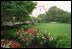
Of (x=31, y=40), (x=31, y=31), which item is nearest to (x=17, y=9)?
(x=31, y=31)

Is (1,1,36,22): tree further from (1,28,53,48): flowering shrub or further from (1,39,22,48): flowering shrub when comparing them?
(1,39,22,48): flowering shrub

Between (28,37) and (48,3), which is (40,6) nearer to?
(48,3)

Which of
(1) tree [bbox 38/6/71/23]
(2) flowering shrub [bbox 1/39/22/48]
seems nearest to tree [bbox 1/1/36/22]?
(1) tree [bbox 38/6/71/23]

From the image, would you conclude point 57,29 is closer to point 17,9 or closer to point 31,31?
point 31,31

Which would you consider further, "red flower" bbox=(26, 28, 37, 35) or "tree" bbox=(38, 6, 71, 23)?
"red flower" bbox=(26, 28, 37, 35)

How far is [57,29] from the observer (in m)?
3.24

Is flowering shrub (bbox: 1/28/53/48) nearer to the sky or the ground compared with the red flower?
nearer to the ground

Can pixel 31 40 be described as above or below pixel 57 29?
below

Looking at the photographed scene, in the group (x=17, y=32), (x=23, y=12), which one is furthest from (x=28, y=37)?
(x=23, y=12)

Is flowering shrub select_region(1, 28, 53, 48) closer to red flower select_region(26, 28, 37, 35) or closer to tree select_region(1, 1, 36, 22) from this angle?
red flower select_region(26, 28, 37, 35)

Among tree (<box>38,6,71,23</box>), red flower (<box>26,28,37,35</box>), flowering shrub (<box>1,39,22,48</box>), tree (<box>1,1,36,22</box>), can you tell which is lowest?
flowering shrub (<box>1,39,22,48</box>)

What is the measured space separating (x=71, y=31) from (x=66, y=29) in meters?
0.09

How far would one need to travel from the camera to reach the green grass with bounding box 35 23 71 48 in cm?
321

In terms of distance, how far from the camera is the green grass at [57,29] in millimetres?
3213
